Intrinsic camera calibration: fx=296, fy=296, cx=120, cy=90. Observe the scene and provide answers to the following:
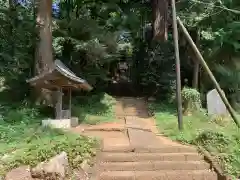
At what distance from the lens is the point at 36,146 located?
6.70m

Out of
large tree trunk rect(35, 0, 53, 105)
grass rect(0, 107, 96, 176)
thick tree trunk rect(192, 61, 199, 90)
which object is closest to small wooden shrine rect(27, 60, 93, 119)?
grass rect(0, 107, 96, 176)

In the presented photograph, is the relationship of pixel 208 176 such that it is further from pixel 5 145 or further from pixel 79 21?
pixel 79 21

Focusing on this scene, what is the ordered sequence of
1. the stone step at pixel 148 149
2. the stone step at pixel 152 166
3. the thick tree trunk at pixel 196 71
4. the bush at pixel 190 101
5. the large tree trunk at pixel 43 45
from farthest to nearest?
the thick tree trunk at pixel 196 71, the bush at pixel 190 101, the large tree trunk at pixel 43 45, the stone step at pixel 148 149, the stone step at pixel 152 166

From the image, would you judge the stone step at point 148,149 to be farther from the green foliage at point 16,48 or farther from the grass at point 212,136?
the green foliage at point 16,48

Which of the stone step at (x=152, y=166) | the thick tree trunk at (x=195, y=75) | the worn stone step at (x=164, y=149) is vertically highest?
the thick tree trunk at (x=195, y=75)

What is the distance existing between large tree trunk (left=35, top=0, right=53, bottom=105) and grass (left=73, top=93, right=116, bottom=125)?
138 cm

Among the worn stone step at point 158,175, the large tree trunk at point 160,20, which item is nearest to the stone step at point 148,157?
the worn stone step at point 158,175

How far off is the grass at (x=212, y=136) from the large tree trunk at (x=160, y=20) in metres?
3.21

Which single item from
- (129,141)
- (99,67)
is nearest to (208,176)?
(129,141)

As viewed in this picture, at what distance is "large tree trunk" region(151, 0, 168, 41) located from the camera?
37.6 ft

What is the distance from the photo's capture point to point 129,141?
8.26 m

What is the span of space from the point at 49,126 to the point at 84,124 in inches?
93.8

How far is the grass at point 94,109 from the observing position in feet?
36.5

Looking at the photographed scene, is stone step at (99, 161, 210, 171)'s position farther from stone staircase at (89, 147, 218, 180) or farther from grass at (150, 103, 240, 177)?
grass at (150, 103, 240, 177)
